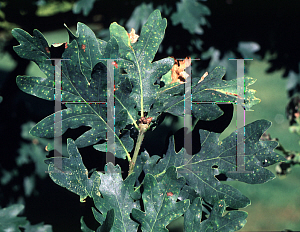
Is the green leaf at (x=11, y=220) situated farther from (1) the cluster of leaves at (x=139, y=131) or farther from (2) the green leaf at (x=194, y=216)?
(2) the green leaf at (x=194, y=216)

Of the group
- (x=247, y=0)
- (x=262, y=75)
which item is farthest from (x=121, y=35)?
(x=262, y=75)

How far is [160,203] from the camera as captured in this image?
2.76 feet

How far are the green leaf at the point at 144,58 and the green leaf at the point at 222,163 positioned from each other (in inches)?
7.0

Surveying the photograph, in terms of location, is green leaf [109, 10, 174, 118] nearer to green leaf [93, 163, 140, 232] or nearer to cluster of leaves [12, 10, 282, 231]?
cluster of leaves [12, 10, 282, 231]

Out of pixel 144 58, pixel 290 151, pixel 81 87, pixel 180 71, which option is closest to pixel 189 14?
pixel 290 151

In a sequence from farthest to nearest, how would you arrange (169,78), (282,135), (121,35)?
(282,135)
(169,78)
(121,35)

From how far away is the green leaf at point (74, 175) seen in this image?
89 centimetres

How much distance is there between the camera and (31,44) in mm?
833

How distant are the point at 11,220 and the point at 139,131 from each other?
2.05 ft

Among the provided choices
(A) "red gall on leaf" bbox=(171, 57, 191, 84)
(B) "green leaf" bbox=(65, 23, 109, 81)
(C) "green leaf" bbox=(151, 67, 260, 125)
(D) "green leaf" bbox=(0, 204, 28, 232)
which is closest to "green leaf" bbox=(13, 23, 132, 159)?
(B) "green leaf" bbox=(65, 23, 109, 81)

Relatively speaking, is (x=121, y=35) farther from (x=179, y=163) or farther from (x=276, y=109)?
(x=276, y=109)

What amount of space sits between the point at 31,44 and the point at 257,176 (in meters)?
0.72

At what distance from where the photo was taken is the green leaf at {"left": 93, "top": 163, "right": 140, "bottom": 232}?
84 centimetres

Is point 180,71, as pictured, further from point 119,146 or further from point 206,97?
point 119,146
